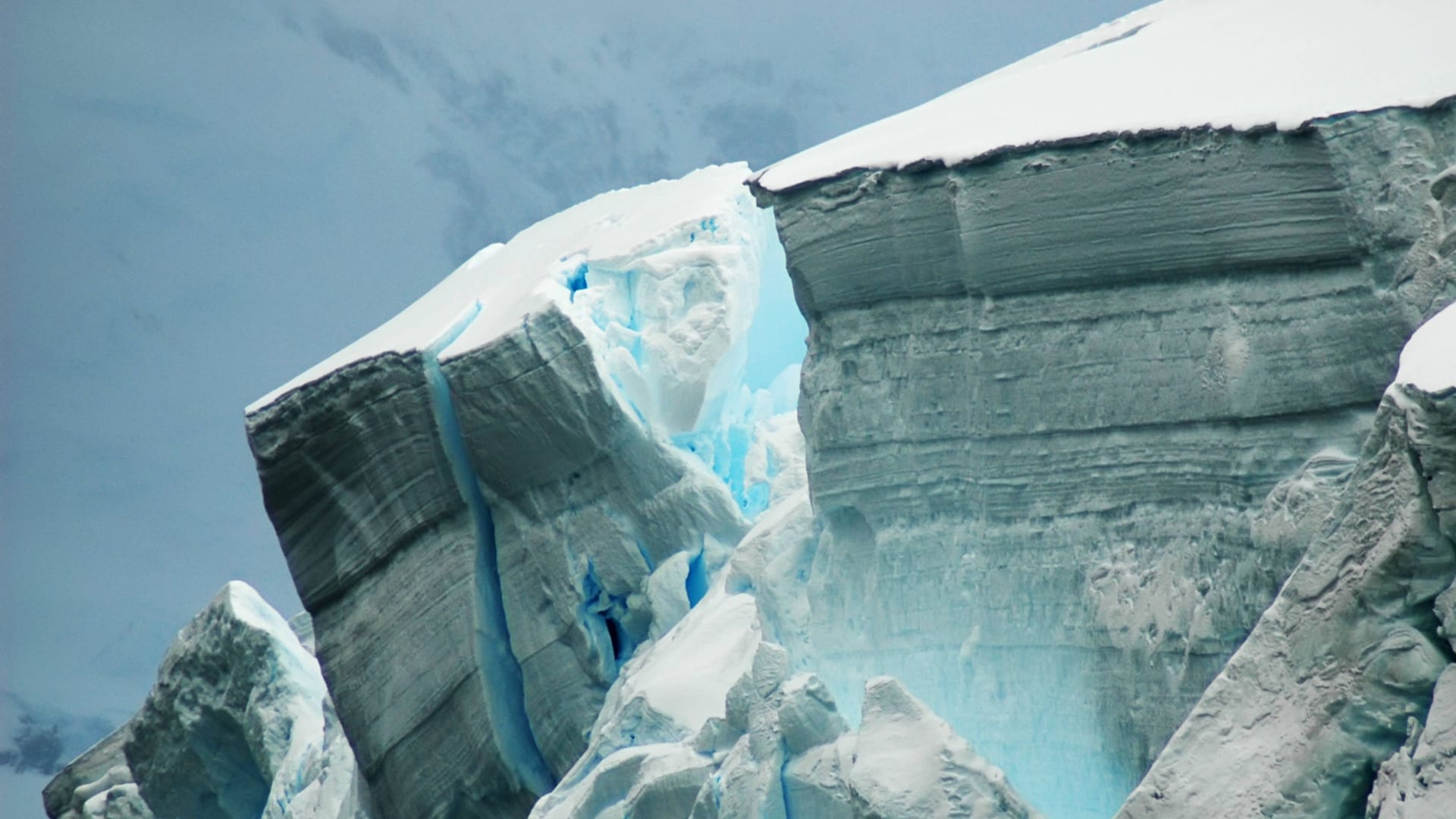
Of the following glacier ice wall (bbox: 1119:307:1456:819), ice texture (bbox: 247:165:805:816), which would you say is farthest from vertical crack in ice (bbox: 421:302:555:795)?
glacier ice wall (bbox: 1119:307:1456:819)

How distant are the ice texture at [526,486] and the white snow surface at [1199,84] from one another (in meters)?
1.13

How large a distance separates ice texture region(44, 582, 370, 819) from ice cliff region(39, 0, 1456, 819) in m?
1.31

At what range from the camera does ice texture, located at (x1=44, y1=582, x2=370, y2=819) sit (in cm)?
896

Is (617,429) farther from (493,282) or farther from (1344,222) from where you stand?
(1344,222)

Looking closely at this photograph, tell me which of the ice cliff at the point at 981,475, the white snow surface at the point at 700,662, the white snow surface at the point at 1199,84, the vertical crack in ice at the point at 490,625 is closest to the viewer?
the ice cliff at the point at 981,475

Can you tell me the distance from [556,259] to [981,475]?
9.01 ft

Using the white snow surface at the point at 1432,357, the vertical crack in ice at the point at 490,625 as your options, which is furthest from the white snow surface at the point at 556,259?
the white snow surface at the point at 1432,357

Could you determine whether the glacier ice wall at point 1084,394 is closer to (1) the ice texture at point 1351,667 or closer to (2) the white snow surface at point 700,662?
(2) the white snow surface at point 700,662

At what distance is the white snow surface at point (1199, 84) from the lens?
495cm

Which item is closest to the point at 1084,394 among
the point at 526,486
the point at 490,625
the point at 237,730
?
the point at 526,486

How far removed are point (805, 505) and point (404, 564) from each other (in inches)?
78.5

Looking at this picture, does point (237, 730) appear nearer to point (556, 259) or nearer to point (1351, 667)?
point (556, 259)

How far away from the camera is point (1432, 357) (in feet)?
11.5

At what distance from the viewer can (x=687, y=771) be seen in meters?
5.75
